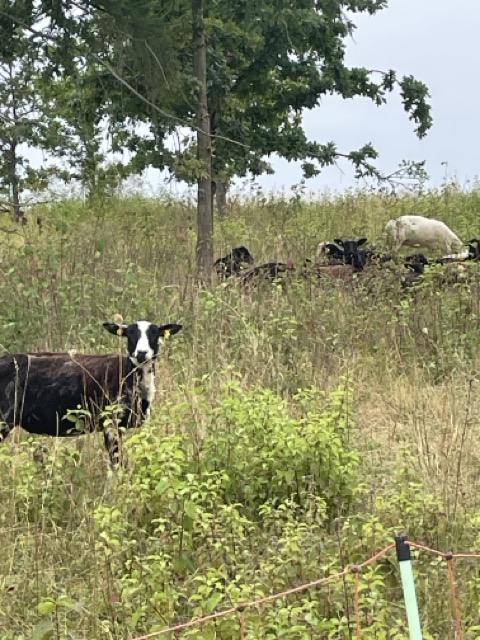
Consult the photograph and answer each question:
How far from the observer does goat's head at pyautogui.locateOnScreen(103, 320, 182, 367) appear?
6.39 meters

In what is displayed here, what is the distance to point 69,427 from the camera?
21.2 ft

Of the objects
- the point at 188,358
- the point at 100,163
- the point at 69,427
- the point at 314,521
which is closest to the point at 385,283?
the point at 188,358

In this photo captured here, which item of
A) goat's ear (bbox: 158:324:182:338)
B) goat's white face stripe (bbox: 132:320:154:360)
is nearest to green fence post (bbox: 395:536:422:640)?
goat's white face stripe (bbox: 132:320:154:360)

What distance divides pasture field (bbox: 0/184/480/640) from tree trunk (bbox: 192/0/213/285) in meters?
1.81

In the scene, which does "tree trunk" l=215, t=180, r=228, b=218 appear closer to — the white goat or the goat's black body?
the white goat

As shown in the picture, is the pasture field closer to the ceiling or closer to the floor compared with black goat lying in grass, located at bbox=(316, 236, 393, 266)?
closer to the floor

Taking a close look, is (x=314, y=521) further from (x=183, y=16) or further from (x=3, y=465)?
(x=183, y=16)

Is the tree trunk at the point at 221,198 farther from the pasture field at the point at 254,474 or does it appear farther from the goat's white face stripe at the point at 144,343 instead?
the goat's white face stripe at the point at 144,343

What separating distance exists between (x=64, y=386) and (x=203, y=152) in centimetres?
486

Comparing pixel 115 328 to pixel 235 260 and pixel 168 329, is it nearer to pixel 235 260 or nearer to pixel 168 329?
pixel 168 329

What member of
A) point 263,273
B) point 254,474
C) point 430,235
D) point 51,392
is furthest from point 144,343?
point 430,235

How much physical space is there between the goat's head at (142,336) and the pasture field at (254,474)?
1.27 feet

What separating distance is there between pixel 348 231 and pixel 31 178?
18.0 feet

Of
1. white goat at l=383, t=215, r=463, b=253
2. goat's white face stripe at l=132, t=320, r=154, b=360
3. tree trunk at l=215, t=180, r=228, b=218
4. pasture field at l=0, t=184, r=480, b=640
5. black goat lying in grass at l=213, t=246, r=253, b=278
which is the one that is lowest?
pasture field at l=0, t=184, r=480, b=640
